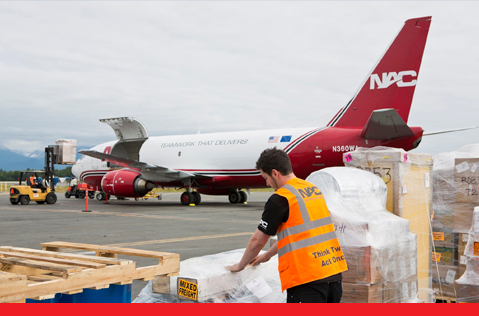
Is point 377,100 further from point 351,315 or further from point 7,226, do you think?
point 351,315

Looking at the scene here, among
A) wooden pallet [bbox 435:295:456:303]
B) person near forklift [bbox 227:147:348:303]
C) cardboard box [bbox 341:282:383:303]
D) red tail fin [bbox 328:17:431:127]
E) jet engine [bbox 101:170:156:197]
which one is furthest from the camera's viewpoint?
jet engine [bbox 101:170:156:197]

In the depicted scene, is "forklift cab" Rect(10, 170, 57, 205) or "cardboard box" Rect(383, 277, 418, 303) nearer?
"cardboard box" Rect(383, 277, 418, 303)

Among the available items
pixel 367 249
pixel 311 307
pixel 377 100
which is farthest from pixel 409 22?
pixel 311 307

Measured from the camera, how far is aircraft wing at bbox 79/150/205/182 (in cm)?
2189

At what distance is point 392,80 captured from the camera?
688 inches

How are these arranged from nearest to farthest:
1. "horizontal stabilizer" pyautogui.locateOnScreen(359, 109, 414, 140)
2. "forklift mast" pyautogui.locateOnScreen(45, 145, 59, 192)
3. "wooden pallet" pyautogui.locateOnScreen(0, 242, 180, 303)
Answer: "wooden pallet" pyautogui.locateOnScreen(0, 242, 180, 303)
"horizontal stabilizer" pyautogui.locateOnScreen(359, 109, 414, 140)
"forklift mast" pyautogui.locateOnScreen(45, 145, 59, 192)

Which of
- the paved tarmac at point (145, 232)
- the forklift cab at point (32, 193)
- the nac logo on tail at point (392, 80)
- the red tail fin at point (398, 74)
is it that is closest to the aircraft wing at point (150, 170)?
the forklift cab at point (32, 193)

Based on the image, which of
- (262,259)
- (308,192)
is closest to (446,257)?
(262,259)

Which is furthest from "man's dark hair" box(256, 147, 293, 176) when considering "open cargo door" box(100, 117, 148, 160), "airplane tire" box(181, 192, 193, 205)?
"open cargo door" box(100, 117, 148, 160)

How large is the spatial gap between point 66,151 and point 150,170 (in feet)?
25.1

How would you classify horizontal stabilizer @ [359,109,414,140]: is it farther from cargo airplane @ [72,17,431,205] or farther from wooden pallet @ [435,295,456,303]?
wooden pallet @ [435,295,456,303]

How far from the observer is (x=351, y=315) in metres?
2.87

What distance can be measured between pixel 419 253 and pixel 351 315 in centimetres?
273

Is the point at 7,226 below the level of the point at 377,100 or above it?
below
